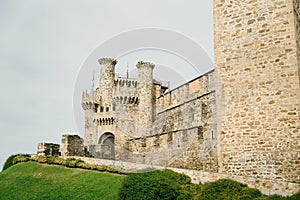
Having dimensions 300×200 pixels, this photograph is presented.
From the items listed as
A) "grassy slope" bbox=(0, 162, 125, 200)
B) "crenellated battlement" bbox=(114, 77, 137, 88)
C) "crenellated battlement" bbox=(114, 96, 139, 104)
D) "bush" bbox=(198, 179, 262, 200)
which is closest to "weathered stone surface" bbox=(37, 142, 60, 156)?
"grassy slope" bbox=(0, 162, 125, 200)

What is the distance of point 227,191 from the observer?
8758 millimetres

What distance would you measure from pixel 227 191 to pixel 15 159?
39.4ft

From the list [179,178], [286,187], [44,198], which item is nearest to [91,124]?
[44,198]

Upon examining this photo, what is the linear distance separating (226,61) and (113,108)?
68.2 ft

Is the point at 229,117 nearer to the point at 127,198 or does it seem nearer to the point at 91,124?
the point at 127,198

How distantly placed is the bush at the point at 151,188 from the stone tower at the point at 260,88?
185 cm

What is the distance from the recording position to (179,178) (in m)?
10.3

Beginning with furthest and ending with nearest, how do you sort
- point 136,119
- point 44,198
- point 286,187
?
point 136,119 → point 44,198 → point 286,187

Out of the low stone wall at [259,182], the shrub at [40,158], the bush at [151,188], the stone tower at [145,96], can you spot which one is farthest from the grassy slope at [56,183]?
the stone tower at [145,96]

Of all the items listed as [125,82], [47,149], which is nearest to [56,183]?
[47,149]

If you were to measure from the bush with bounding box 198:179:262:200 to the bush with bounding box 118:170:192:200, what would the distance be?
0.61 meters

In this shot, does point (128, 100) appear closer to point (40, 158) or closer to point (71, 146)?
point (71, 146)

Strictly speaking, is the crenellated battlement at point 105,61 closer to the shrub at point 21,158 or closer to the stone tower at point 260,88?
the shrub at point 21,158

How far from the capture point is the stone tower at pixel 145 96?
29139mm
